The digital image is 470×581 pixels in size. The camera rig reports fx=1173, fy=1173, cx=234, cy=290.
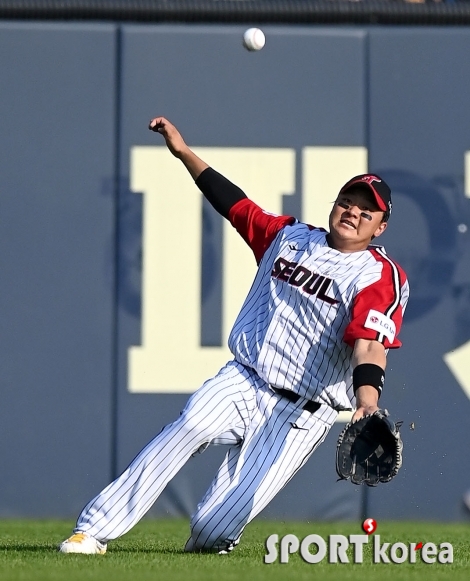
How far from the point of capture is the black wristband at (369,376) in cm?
389

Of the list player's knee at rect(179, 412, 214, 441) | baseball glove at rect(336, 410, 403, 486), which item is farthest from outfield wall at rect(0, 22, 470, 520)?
baseball glove at rect(336, 410, 403, 486)

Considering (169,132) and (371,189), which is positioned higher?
(169,132)

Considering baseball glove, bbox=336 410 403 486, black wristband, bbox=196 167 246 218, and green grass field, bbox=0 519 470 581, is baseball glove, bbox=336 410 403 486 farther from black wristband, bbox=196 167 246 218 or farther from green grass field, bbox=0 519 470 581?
black wristband, bbox=196 167 246 218

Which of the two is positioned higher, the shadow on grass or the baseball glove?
the baseball glove

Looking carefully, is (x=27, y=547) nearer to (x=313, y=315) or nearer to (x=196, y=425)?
(x=196, y=425)

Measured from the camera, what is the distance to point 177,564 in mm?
3939

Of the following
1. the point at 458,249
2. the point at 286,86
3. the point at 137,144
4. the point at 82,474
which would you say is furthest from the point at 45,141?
the point at 458,249

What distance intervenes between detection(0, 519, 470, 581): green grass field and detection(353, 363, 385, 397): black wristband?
61cm

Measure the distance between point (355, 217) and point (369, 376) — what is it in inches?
28.7

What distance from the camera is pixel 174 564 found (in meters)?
3.94

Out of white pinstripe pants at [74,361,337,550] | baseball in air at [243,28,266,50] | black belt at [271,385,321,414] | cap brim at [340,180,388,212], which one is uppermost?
baseball in air at [243,28,266,50]

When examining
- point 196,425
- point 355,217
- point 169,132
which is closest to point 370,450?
point 196,425

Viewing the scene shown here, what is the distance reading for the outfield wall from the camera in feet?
20.7

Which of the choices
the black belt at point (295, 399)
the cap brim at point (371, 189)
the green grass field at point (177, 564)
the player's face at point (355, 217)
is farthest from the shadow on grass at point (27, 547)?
the cap brim at point (371, 189)
